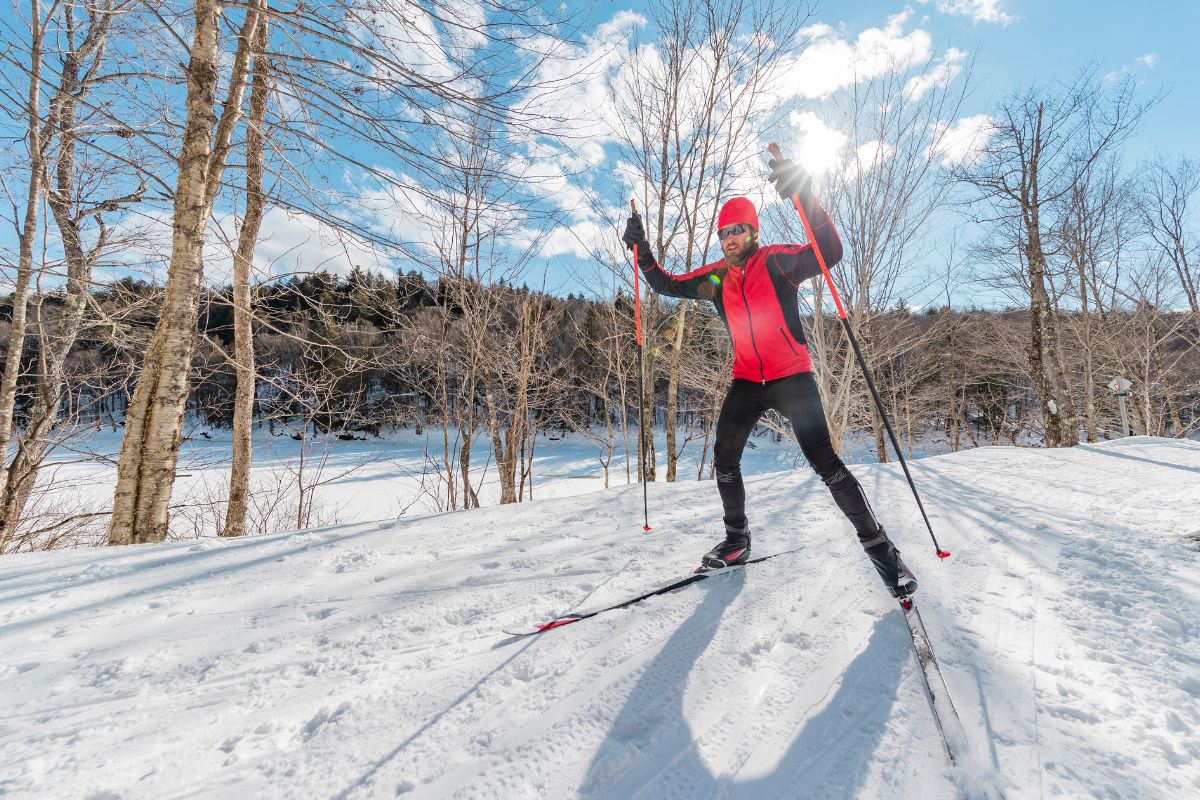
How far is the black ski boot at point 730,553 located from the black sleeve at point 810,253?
1347mm

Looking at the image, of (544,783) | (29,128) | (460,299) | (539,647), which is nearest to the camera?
(544,783)

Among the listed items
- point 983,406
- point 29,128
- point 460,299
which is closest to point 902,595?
point 29,128

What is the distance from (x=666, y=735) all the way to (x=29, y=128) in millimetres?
5883

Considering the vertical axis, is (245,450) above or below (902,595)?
above

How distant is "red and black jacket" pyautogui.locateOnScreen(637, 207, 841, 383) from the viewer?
226 cm

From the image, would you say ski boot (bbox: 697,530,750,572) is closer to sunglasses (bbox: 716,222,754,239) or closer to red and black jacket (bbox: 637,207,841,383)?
red and black jacket (bbox: 637,207,841,383)

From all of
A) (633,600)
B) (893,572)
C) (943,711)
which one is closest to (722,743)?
(943,711)

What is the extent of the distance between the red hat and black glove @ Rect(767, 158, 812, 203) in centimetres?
18

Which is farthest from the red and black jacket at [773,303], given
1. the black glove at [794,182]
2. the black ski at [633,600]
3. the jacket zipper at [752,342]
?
the black ski at [633,600]

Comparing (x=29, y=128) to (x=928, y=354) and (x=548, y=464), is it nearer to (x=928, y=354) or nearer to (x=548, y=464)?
(x=548, y=464)

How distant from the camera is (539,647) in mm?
1585

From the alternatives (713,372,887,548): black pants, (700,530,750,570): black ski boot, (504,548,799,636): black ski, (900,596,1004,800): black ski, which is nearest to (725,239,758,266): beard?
(713,372,887,548): black pants

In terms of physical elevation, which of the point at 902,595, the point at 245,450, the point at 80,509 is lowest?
the point at 80,509

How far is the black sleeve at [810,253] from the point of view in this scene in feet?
7.29
